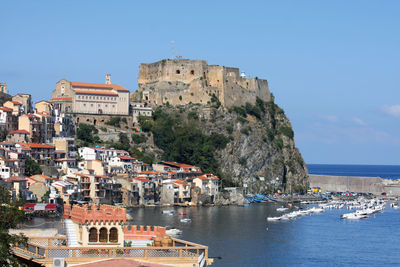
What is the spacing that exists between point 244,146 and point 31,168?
109 feet

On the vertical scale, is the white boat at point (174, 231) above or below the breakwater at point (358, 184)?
below

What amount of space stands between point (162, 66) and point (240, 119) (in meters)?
12.9

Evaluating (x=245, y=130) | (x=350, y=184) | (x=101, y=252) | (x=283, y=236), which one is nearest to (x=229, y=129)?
(x=245, y=130)

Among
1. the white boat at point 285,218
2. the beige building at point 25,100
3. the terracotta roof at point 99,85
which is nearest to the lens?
the white boat at point 285,218

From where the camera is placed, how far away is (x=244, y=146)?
9550cm

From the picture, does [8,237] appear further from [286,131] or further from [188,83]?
[286,131]

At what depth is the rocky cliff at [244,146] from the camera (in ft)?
303

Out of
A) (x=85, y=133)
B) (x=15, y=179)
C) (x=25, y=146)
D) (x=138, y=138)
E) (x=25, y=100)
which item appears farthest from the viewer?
(x=138, y=138)

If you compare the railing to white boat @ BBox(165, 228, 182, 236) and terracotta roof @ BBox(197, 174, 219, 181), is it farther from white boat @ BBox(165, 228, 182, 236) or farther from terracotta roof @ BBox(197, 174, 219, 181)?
terracotta roof @ BBox(197, 174, 219, 181)

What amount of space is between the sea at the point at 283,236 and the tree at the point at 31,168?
10.2 m

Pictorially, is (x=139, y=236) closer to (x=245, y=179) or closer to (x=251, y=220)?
(x=251, y=220)

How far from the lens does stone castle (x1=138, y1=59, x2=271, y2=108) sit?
9775cm

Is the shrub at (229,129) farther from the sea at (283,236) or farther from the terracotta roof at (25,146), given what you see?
the terracotta roof at (25,146)

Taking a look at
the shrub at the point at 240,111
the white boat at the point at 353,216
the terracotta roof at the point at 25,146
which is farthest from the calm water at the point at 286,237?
the shrub at the point at 240,111
